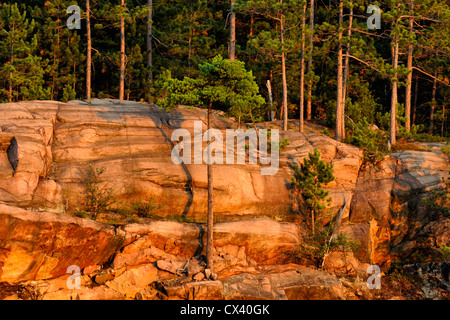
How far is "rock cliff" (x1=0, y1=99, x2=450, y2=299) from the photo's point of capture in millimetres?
15594

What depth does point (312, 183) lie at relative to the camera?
64.3ft

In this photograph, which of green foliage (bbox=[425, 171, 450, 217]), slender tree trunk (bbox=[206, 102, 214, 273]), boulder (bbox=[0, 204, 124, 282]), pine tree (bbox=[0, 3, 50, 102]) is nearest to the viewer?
boulder (bbox=[0, 204, 124, 282])

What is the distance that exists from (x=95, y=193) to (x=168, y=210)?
123 inches

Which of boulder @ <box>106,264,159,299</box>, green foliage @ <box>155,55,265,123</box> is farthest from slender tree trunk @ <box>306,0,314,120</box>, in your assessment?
boulder @ <box>106,264,159,299</box>

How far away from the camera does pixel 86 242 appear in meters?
15.9

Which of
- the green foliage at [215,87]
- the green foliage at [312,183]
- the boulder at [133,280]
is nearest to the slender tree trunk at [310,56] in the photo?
the green foliage at [312,183]

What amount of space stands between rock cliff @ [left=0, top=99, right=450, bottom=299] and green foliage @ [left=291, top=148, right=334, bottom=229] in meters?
0.73

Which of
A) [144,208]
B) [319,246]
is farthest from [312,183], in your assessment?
[144,208]

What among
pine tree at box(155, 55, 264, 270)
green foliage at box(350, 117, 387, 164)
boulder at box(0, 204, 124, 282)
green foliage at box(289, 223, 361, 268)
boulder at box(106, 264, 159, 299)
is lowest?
boulder at box(106, 264, 159, 299)

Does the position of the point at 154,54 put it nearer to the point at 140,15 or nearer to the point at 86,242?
the point at 140,15

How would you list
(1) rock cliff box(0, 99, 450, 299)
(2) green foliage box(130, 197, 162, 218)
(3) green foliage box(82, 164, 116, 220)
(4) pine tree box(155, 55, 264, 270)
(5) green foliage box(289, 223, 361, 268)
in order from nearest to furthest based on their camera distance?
(1) rock cliff box(0, 99, 450, 299) < (4) pine tree box(155, 55, 264, 270) < (3) green foliage box(82, 164, 116, 220) < (2) green foliage box(130, 197, 162, 218) < (5) green foliage box(289, 223, 361, 268)

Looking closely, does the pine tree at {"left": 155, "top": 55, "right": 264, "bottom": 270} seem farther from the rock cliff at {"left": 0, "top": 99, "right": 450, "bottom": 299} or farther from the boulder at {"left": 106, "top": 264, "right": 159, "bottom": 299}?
the boulder at {"left": 106, "top": 264, "right": 159, "bottom": 299}

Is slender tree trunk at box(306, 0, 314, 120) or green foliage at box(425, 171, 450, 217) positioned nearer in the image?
green foliage at box(425, 171, 450, 217)

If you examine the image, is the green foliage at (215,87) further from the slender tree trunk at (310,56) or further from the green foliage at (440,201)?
the slender tree trunk at (310,56)
